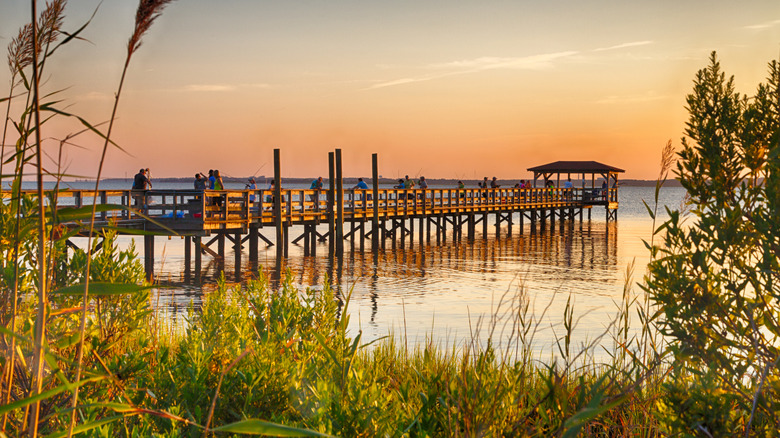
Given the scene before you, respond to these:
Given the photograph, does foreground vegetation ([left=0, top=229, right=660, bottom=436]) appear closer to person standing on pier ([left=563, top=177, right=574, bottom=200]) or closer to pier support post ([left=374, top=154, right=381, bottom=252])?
pier support post ([left=374, top=154, right=381, bottom=252])

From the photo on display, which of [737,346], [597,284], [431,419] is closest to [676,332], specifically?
[737,346]

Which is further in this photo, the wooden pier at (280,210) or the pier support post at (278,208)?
the pier support post at (278,208)

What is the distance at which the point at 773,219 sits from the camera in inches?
144

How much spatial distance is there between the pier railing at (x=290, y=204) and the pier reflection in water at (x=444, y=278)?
1607 millimetres

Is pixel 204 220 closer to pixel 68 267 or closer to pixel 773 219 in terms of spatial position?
pixel 68 267

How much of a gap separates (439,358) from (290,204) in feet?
76.7

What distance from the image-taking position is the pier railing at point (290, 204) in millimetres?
21062

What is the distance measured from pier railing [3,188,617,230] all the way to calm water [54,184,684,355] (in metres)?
1.62

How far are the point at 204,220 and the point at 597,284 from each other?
11.2 meters

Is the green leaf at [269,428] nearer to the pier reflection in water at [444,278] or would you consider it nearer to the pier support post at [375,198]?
the pier reflection in water at [444,278]

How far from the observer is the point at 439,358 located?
3910mm

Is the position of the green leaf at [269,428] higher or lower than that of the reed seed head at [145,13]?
lower

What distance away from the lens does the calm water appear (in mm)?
14148

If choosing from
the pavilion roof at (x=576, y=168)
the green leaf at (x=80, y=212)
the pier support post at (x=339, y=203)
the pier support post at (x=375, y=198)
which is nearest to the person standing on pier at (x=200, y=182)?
the pier support post at (x=339, y=203)
